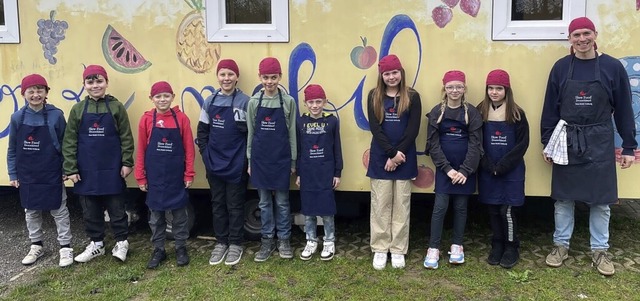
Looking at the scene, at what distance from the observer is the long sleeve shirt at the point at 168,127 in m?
4.22

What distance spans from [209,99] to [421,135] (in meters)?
1.68

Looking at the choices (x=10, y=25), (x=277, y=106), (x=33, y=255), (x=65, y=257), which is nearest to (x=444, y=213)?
(x=277, y=106)

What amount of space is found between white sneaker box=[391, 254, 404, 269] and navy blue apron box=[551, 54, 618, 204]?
1.32 meters

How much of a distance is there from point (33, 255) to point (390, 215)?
9.45ft

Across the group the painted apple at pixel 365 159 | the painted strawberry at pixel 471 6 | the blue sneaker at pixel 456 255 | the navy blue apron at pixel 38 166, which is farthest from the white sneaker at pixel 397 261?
the navy blue apron at pixel 38 166

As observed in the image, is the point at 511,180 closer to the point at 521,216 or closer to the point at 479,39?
the point at 479,39

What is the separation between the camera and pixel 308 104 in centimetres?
420

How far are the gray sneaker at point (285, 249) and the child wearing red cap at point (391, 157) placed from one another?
670 mm

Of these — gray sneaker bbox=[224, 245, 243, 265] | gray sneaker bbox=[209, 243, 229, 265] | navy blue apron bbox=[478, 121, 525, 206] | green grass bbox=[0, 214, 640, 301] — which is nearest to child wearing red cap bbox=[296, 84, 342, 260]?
green grass bbox=[0, 214, 640, 301]

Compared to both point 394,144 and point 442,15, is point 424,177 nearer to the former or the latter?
point 394,144

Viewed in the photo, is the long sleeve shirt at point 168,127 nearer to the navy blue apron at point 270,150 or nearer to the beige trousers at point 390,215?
the navy blue apron at point 270,150

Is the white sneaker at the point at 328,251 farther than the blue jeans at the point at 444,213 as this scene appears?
Yes

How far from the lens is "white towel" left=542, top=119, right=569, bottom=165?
13.1 feet

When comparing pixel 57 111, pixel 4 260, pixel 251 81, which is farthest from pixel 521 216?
pixel 4 260
